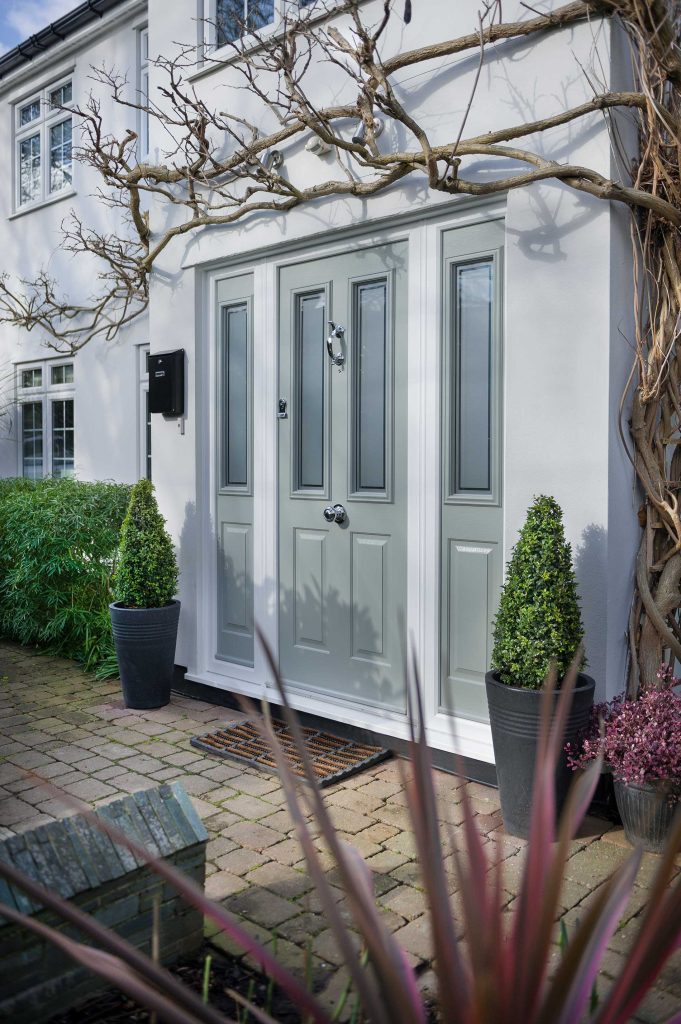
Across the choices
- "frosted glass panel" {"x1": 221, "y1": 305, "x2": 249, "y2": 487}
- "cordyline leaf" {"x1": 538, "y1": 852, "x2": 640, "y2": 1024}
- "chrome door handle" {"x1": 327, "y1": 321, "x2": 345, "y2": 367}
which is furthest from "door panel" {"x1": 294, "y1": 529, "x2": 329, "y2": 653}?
"cordyline leaf" {"x1": 538, "y1": 852, "x2": 640, "y2": 1024}

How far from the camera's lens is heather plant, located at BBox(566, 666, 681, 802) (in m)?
3.13

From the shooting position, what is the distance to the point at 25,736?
15.1 feet

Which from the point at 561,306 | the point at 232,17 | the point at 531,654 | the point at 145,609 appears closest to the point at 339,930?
the point at 531,654

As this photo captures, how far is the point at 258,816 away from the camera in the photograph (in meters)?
3.60

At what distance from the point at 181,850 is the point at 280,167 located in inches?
148

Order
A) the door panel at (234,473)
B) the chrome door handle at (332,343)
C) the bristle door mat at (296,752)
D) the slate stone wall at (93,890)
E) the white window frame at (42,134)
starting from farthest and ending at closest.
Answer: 1. the white window frame at (42,134)
2. the door panel at (234,473)
3. the chrome door handle at (332,343)
4. the bristle door mat at (296,752)
5. the slate stone wall at (93,890)

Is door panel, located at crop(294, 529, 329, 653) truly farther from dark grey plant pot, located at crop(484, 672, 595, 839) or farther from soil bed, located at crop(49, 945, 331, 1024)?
soil bed, located at crop(49, 945, 331, 1024)

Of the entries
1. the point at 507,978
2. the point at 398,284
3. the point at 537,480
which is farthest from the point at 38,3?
the point at 507,978

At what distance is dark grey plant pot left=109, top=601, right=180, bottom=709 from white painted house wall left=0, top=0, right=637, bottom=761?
11.7 inches

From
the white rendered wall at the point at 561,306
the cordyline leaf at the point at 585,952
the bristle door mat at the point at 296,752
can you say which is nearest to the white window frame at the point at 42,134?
the white rendered wall at the point at 561,306

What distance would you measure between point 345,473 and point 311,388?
0.56 metres

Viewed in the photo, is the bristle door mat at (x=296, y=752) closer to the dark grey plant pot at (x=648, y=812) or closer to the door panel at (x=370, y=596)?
the door panel at (x=370, y=596)

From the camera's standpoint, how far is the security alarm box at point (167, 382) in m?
5.42

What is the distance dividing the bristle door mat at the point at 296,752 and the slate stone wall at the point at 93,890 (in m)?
1.63
